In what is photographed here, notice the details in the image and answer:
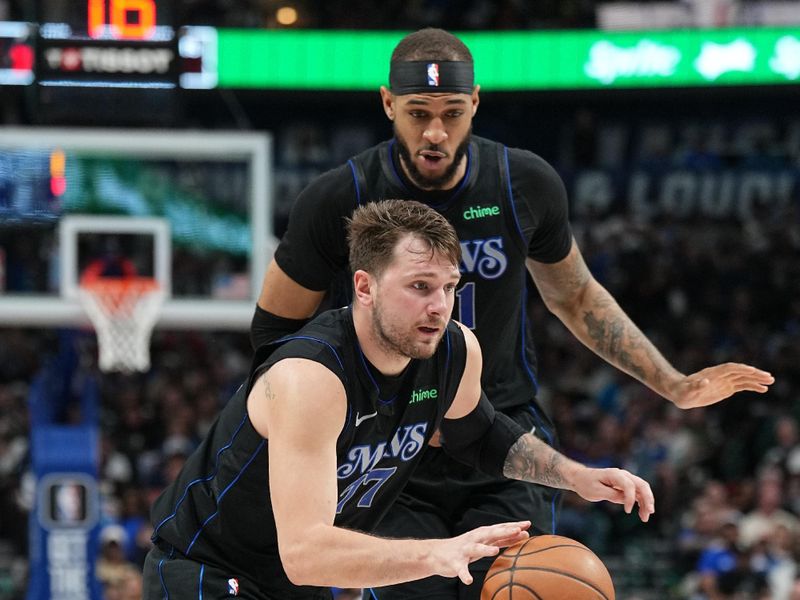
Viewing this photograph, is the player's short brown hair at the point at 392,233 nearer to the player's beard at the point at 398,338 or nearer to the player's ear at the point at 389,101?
the player's beard at the point at 398,338

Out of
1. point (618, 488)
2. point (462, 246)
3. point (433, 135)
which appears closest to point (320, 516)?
point (618, 488)

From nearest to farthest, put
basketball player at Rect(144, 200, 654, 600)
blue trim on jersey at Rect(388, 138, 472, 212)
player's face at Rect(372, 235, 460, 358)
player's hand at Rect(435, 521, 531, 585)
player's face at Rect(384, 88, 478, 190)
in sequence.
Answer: player's hand at Rect(435, 521, 531, 585) < basketball player at Rect(144, 200, 654, 600) < player's face at Rect(372, 235, 460, 358) < player's face at Rect(384, 88, 478, 190) < blue trim on jersey at Rect(388, 138, 472, 212)

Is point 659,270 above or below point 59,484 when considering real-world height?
above

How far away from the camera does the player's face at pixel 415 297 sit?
3781mm

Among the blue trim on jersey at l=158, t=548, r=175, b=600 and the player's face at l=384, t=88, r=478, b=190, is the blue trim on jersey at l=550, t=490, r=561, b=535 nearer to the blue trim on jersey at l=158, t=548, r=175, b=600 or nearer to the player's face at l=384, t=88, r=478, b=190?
the player's face at l=384, t=88, r=478, b=190

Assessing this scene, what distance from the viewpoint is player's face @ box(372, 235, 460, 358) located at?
3.78 meters

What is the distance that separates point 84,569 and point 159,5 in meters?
4.80

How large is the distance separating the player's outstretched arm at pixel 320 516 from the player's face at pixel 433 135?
1.05 meters

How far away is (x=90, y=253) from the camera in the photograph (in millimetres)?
11266

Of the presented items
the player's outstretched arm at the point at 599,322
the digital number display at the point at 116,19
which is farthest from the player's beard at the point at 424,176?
the digital number display at the point at 116,19

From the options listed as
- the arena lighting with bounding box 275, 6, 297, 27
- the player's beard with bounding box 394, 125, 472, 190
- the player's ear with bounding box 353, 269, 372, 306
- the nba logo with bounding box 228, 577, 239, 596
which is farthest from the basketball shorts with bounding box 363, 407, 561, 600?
the arena lighting with bounding box 275, 6, 297, 27

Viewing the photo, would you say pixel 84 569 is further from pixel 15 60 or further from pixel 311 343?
pixel 311 343

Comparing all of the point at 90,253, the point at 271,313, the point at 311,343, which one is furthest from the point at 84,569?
the point at 311,343

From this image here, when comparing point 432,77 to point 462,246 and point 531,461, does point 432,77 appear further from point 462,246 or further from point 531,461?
point 531,461
